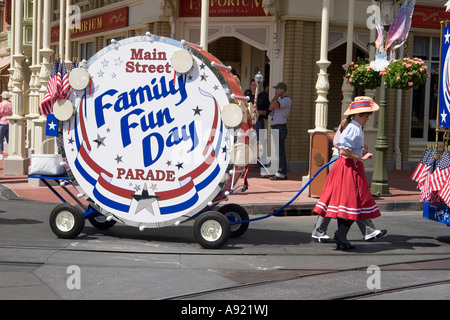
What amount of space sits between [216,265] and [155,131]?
1901mm

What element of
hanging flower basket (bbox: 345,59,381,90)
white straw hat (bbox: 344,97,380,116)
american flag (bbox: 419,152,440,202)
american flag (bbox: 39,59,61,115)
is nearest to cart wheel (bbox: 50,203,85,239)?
american flag (bbox: 39,59,61,115)

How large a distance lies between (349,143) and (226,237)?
6.00 feet

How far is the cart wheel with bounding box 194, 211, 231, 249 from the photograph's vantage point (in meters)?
8.71

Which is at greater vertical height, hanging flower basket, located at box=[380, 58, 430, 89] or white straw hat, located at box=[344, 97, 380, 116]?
hanging flower basket, located at box=[380, 58, 430, 89]

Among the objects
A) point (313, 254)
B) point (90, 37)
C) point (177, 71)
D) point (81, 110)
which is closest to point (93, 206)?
point (81, 110)

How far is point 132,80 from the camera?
899 cm

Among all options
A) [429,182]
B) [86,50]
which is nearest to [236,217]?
[429,182]

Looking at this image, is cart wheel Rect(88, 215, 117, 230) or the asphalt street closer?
the asphalt street

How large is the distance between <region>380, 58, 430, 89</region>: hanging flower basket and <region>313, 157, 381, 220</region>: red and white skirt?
4.67 metres

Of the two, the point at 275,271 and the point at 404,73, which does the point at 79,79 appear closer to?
the point at 275,271

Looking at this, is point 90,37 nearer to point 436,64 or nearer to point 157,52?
point 436,64

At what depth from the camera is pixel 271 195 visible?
1385 centimetres

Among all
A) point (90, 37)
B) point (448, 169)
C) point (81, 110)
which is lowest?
point (448, 169)

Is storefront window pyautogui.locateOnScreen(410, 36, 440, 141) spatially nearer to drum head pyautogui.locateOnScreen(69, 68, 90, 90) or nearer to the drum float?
the drum float
